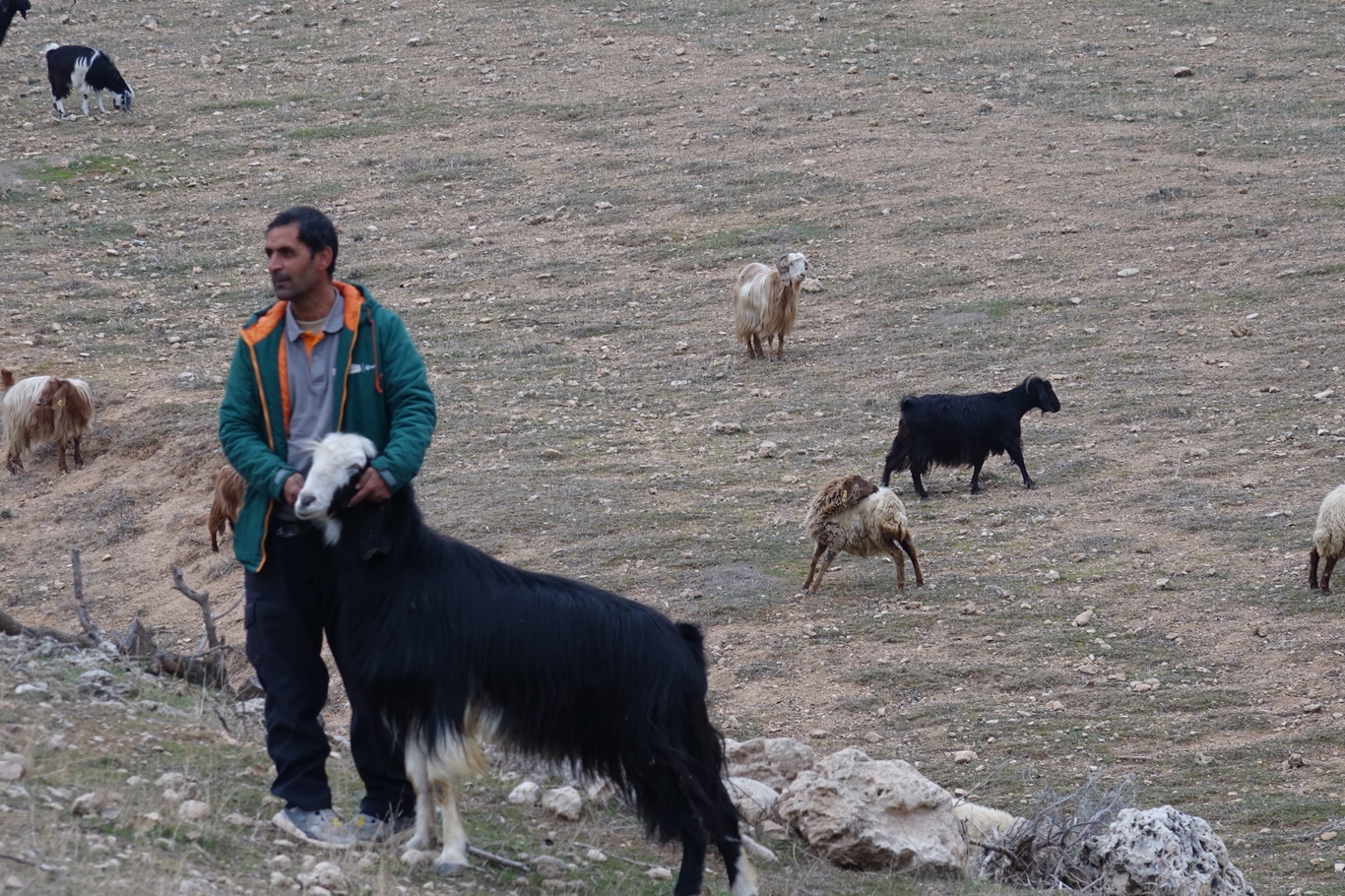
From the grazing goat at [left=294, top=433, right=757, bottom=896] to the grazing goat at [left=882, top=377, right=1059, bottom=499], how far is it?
21.5 feet

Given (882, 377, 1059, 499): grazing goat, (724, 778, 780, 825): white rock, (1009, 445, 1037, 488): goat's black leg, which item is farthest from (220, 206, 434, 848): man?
(1009, 445, 1037, 488): goat's black leg

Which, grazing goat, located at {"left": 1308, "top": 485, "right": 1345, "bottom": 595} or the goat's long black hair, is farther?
grazing goat, located at {"left": 1308, "top": 485, "right": 1345, "bottom": 595}

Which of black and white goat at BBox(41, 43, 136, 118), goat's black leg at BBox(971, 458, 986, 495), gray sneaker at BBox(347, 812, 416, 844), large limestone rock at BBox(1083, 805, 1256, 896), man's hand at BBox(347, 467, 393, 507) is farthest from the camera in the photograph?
black and white goat at BBox(41, 43, 136, 118)

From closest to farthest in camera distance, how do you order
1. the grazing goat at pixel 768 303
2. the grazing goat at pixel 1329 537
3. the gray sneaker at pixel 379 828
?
the gray sneaker at pixel 379 828, the grazing goat at pixel 1329 537, the grazing goat at pixel 768 303

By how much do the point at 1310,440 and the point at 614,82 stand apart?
14935 millimetres

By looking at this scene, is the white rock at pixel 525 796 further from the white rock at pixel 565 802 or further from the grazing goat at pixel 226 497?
the grazing goat at pixel 226 497

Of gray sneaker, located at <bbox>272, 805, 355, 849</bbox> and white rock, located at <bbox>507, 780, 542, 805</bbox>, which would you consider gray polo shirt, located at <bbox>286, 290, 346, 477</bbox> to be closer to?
gray sneaker, located at <bbox>272, 805, 355, 849</bbox>

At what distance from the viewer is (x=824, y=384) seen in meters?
13.5

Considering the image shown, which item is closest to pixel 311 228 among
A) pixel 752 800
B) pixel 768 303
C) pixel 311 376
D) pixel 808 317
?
pixel 311 376

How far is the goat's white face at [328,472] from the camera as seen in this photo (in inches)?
165

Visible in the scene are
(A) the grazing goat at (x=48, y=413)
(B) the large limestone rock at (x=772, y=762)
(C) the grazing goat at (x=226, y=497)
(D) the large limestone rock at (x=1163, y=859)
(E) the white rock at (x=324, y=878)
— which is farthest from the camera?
(A) the grazing goat at (x=48, y=413)

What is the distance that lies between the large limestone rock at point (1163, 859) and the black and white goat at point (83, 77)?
69.9 feet

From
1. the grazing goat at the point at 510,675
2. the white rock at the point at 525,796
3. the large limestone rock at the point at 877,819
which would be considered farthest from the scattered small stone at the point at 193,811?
the large limestone rock at the point at 877,819

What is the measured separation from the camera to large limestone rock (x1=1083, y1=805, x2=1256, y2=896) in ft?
16.9
